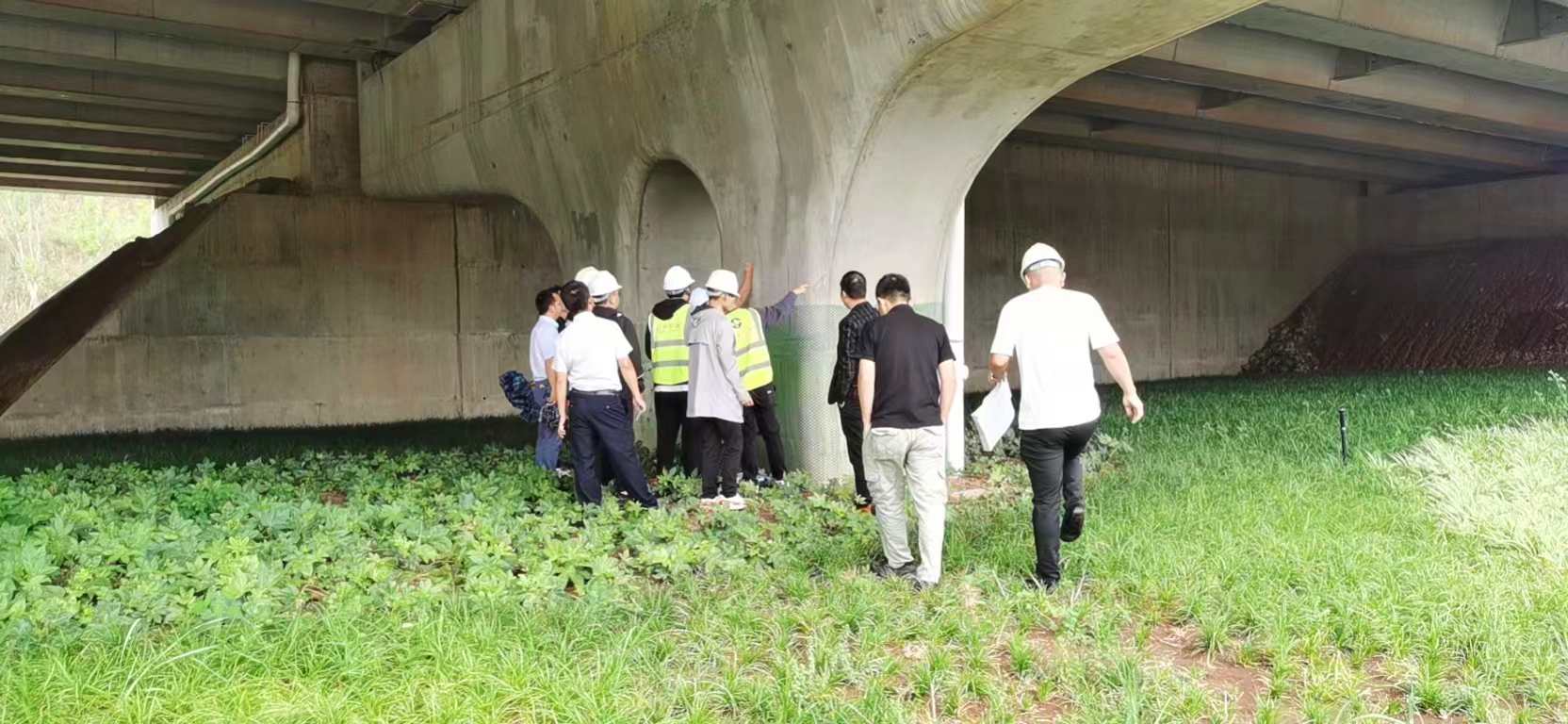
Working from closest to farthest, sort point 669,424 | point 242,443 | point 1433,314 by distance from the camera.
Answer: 1. point 669,424
2. point 242,443
3. point 1433,314

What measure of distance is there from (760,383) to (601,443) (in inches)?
61.7

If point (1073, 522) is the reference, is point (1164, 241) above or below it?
above

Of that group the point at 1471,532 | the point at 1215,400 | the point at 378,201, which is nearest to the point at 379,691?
the point at 1471,532

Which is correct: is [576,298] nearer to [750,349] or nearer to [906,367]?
[750,349]

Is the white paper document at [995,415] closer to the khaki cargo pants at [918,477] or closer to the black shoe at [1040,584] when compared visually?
the khaki cargo pants at [918,477]

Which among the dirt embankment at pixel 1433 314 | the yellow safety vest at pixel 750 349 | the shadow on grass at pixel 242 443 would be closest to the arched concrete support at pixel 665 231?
the shadow on grass at pixel 242 443

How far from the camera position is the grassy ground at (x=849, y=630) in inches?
157

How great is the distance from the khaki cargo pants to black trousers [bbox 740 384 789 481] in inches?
113

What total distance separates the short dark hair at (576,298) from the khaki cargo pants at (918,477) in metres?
2.51

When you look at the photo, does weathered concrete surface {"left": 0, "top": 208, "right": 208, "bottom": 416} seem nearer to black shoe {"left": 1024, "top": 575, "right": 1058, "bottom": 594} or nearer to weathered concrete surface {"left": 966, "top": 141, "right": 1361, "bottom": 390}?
weathered concrete surface {"left": 966, "top": 141, "right": 1361, "bottom": 390}

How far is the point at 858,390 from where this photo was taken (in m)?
5.98

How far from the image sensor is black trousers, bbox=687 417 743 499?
7949mm

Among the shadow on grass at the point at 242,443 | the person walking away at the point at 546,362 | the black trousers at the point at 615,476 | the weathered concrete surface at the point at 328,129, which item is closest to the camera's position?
the black trousers at the point at 615,476

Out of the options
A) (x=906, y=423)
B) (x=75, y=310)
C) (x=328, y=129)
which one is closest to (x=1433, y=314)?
(x=328, y=129)
